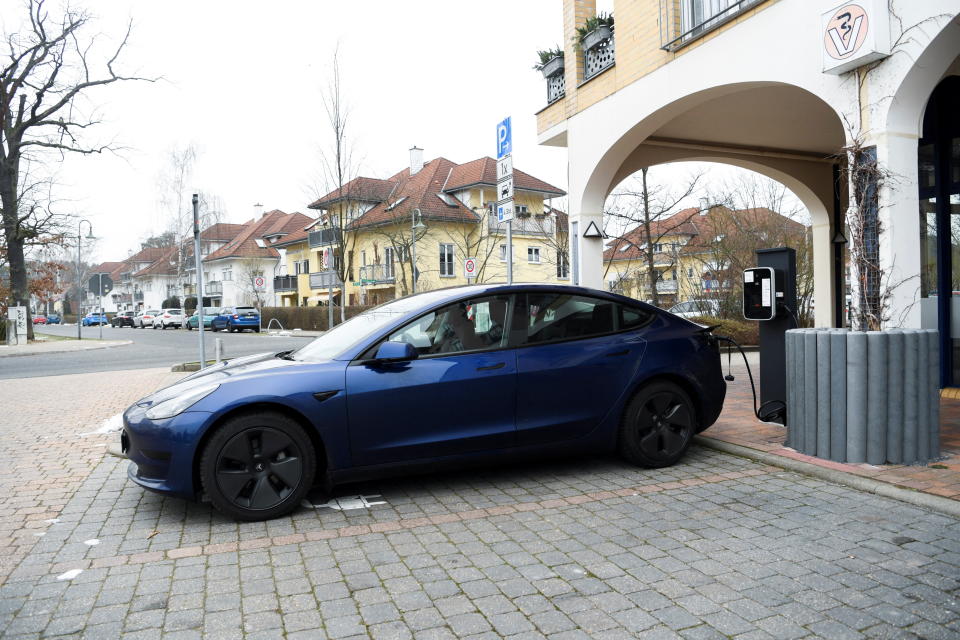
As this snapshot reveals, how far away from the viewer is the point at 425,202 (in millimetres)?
44250

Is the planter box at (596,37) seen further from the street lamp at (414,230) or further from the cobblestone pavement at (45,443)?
the street lamp at (414,230)

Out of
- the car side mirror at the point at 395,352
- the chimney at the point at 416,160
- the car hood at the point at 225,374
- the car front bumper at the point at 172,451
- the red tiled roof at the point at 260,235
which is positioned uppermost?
the chimney at the point at 416,160

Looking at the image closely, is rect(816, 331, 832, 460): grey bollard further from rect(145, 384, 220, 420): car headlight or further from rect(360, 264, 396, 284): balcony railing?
rect(360, 264, 396, 284): balcony railing

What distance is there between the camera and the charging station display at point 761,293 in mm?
6363

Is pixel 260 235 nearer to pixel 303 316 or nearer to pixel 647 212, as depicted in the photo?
pixel 303 316

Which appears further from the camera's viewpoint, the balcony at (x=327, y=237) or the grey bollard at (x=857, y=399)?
the balcony at (x=327, y=237)

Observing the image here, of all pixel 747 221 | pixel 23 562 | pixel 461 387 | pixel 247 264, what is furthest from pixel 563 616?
pixel 247 264

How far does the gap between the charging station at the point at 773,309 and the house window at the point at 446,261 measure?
39415 millimetres

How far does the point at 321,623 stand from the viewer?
2.99m

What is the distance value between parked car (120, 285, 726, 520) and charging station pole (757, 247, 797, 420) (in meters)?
1.12

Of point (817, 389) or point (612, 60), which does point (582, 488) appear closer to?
point (817, 389)

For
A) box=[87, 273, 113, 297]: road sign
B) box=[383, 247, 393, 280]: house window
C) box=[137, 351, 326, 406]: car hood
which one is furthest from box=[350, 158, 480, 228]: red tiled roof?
box=[137, 351, 326, 406]: car hood

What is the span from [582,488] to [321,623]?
7.93 feet

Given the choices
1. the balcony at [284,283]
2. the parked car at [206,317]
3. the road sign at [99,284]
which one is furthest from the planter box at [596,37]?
the balcony at [284,283]
